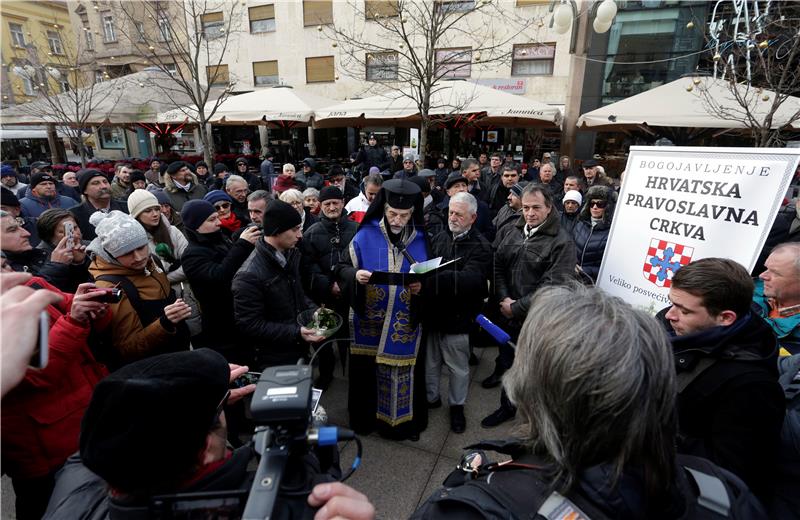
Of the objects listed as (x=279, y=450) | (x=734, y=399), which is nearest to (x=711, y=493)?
(x=734, y=399)

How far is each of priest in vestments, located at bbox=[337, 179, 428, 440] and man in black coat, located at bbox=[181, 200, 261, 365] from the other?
31.3 inches

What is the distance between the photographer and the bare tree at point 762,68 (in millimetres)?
5008

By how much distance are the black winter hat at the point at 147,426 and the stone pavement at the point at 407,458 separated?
2.06m

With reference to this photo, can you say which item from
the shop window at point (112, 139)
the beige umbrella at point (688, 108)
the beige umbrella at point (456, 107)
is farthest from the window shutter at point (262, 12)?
the beige umbrella at point (688, 108)

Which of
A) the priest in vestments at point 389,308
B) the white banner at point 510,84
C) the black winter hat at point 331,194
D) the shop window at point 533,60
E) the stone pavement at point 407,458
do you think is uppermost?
the shop window at point 533,60

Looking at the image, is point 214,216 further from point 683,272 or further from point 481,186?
point 481,186

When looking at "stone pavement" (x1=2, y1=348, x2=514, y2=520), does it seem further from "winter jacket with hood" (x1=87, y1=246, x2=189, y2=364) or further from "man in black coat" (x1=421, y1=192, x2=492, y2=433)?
"winter jacket with hood" (x1=87, y1=246, x2=189, y2=364)

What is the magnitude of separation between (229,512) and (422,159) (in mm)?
6981

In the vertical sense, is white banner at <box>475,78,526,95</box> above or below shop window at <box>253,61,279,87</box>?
below

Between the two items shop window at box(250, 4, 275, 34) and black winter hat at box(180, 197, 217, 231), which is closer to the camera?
black winter hat at box(180, 197, 217, 231)

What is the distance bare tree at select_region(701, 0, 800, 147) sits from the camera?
501 cm

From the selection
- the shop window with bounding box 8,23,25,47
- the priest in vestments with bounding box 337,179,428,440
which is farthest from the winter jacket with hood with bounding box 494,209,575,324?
the shop window with bounding box 8,23,25,47

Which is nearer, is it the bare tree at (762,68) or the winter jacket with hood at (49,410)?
the winter jacket with hood at (49,410)

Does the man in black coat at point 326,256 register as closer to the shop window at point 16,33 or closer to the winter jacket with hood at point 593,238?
the winter jacket with hood at point 593,238
